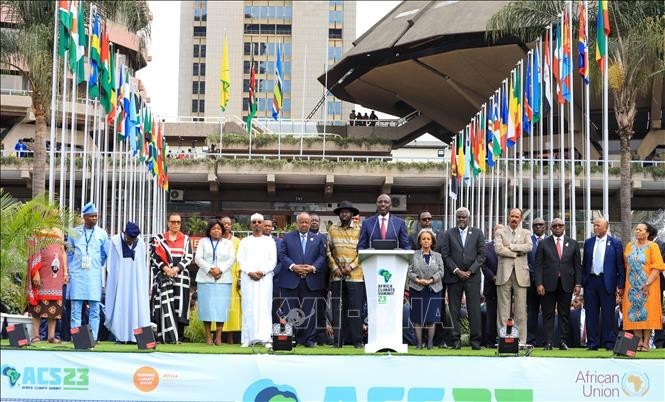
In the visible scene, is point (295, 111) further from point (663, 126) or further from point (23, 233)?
point (23, 233)

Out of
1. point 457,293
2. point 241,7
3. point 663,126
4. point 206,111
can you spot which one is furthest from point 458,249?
point 241,7

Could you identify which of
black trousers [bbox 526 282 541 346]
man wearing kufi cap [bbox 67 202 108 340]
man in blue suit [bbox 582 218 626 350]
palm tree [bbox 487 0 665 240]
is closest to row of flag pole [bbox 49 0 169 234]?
man wearing kufi cap [bbox 67 202 108 340]

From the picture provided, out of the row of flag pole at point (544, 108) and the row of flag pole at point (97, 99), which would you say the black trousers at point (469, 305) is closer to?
the row of flag pole at point (544, 108)

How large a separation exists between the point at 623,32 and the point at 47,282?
65.9ft

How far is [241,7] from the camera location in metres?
98.1

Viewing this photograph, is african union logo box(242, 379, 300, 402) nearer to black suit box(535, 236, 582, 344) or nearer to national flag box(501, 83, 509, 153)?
black suit box(535, 236, 582, 344)

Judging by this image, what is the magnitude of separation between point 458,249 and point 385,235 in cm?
113

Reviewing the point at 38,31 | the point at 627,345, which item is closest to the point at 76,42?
the point at 38,31

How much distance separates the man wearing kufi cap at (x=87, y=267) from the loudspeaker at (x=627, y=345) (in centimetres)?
627

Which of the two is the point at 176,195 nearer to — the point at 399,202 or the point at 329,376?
the point at 399,202

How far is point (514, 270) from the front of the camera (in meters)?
12.9

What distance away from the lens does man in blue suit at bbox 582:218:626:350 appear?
12.8 m

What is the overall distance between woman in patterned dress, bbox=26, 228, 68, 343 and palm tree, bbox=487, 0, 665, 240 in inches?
703

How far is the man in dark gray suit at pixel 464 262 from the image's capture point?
12.7m
